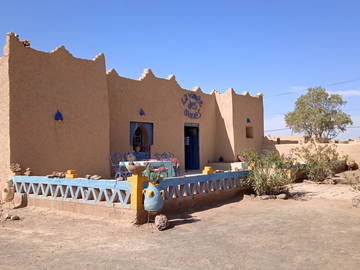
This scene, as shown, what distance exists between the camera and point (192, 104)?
1571 centimetres

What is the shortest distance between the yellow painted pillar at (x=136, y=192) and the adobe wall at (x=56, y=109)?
3949 millimetres

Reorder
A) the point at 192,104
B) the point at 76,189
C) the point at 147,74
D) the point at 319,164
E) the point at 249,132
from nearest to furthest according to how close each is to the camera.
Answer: the point at 76,189 < the point at 319,164 < the point at 147,74 < the point at 192,104 < the point at 249,132

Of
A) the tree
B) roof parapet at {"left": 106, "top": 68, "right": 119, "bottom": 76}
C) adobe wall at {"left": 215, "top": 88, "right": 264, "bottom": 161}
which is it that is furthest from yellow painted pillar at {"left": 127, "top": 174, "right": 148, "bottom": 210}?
the tree

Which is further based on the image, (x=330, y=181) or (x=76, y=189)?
(x=330, y=181)

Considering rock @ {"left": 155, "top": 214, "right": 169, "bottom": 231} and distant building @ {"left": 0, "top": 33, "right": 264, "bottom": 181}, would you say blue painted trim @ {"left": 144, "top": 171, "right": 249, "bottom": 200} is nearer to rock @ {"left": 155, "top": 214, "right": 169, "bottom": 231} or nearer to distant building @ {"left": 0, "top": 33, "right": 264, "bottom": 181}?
rock @ {"left": 155, "top": 214, "right": 169, "bottom": 231}

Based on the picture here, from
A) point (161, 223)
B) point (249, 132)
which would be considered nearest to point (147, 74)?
point (249, 132)

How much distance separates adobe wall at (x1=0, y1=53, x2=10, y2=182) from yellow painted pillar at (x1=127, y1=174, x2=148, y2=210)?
4.04 m

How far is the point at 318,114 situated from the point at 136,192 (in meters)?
28.4

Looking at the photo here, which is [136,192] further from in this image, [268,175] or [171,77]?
[171,77]

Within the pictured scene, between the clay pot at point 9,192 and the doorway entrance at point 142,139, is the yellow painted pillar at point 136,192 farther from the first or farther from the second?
the doorway entrance at point 142,139

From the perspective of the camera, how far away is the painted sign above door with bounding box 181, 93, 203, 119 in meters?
15.3

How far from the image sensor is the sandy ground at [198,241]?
421cm

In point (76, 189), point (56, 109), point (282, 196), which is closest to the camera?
point (76, 189)

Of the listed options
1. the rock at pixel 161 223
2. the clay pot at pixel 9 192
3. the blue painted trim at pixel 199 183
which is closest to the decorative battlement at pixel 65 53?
the clay pot at pixel 9 192
